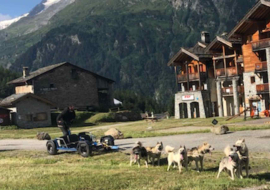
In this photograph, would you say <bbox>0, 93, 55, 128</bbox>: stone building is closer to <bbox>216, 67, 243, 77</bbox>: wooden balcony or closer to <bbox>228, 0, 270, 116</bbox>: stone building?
<bbox>216, 67, 243, 77</bbox>: wooden balcony

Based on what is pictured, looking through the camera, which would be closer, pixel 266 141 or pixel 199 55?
pixel 266 141

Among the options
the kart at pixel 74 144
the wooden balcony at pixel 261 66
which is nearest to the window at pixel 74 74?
the wooden balcony at pixel 261 66

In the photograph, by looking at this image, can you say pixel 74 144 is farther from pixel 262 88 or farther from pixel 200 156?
pixel 262 88

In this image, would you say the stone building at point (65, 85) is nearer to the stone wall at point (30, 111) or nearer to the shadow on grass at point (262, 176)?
the stone wall at point (30, 111)

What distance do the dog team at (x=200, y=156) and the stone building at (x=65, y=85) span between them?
59022 mm

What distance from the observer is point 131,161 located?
1661 centimetres

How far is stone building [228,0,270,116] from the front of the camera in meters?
49.5

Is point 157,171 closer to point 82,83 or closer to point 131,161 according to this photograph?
point 131,161

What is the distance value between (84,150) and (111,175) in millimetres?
5959

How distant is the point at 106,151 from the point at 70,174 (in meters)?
6.09

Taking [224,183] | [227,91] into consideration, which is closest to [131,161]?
[224,183]

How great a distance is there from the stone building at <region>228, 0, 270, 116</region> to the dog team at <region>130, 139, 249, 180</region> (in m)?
33.9

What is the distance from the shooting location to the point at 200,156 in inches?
569

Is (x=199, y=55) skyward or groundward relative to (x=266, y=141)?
skyward
